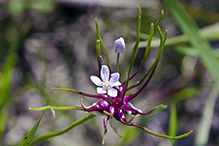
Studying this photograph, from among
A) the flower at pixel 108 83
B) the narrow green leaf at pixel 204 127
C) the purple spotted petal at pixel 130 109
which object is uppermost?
the flower at pixel 108 83

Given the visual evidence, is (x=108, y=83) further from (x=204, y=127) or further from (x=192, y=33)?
(x=204, y=127)

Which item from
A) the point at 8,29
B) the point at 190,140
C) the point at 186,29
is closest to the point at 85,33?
the point at 8,29

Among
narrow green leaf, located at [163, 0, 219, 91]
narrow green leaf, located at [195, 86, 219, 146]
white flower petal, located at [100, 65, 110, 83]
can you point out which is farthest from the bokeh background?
white flower petal, located at [100, 65, 110, 83]

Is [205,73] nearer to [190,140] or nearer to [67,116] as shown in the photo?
[190,140]

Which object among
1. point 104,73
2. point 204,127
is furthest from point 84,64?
point 104,73

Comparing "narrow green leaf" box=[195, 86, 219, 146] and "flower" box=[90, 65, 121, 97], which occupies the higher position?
"flower" box=[90, 65, 121, 97]

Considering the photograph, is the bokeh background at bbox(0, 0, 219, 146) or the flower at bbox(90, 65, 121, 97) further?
the bokeh background at bbox(0, 0, 219, 146)

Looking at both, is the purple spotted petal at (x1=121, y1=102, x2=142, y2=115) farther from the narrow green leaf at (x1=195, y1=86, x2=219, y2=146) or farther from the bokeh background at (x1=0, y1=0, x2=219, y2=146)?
the bokeh background at (x1=0, y1=0, x2=219, y2=146)

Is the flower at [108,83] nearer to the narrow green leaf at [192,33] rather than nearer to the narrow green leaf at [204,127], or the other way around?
the narrow green leaf at [192,33]

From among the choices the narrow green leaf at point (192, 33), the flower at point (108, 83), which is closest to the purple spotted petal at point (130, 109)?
the flower at point (108, 83)
